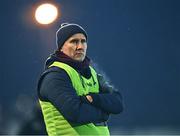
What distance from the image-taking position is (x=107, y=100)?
2826mm

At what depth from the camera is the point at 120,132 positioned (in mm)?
5090

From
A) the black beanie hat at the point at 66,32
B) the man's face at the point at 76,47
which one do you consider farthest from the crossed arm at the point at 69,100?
the black beanie hat at the point at 66,32

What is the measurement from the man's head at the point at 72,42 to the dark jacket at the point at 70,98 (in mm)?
42

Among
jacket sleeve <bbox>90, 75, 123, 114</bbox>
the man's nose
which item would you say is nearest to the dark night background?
jacket sleeve <bbox>90, 75, 123, 114</bbox>

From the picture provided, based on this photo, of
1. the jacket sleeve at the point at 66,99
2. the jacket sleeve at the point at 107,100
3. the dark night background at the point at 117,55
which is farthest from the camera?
the dark night background at the point at 117,55

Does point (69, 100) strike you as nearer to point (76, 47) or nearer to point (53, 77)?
point (53, 77)

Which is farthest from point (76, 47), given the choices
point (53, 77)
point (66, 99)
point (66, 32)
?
point (66, 99)

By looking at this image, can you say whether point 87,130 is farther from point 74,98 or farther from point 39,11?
point 39,11

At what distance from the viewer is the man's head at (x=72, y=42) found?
2859 millimetres

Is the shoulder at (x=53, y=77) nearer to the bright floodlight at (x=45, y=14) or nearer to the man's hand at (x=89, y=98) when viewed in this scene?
the man's hand at (x=89, y=98)

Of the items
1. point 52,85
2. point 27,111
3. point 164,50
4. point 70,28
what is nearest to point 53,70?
point 52,85

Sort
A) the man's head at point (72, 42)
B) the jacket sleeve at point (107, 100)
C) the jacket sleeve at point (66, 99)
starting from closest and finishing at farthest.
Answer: the jacket sleeve at point (66, 99), the jacket sleeve at point (107, 100), the man's head at point (72, 42)

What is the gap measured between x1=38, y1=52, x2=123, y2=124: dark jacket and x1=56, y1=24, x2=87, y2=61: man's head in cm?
4

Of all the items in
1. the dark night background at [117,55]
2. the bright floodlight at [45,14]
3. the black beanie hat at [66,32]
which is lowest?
the dark night background at [117,55]
